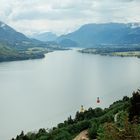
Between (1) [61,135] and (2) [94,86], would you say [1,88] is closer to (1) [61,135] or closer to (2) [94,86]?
(2) [94,86]

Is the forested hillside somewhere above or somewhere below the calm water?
above

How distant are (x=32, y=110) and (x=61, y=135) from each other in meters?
35.2

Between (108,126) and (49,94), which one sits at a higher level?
(108,126)

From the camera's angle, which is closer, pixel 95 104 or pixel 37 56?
pixel 95 104

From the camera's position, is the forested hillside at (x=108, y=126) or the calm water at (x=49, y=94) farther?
the calm water at (x=49, y=94)

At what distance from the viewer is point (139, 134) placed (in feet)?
26.1

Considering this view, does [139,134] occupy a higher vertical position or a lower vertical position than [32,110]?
higher

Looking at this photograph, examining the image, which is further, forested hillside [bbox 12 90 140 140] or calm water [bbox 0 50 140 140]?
calm water [bbox 0 50 140 140]

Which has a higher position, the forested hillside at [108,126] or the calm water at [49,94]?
the forested hillside at [108,126]

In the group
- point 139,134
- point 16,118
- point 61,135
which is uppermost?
point 139,134

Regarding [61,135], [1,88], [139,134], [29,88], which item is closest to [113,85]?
[29,88]

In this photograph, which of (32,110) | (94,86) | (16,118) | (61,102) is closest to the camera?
(16,118)

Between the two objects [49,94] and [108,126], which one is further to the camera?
[49,94]

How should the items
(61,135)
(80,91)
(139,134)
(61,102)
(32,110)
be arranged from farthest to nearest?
1. (80,91)
2. (61,102)
3. (32,110)
4. (61,135)
5. (139,134)
